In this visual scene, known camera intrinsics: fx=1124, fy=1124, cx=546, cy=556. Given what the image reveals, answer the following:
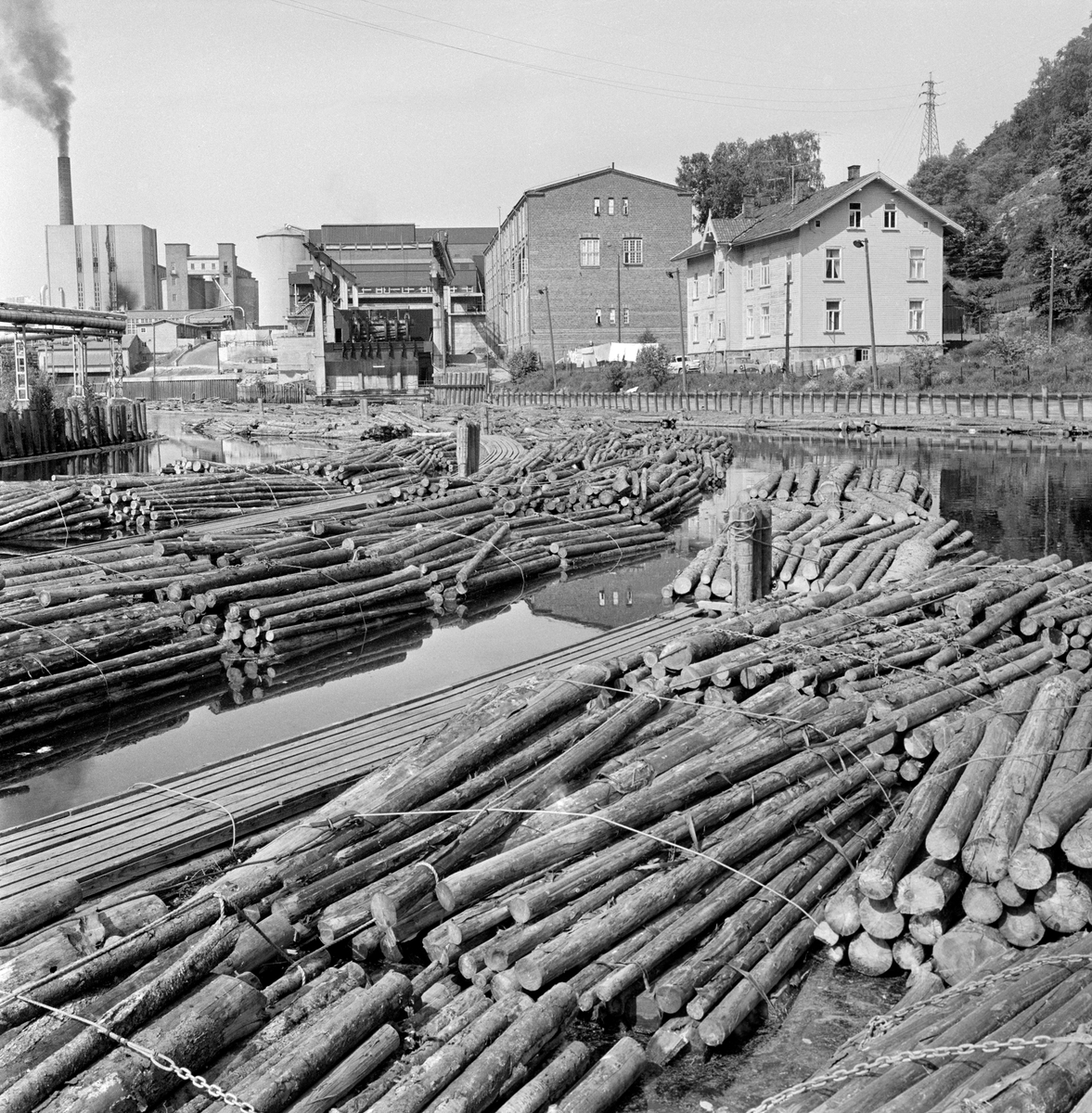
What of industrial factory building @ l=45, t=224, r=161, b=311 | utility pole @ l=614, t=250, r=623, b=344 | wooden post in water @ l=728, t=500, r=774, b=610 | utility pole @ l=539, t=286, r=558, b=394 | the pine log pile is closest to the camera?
the pine log pile

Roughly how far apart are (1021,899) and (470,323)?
9669 cm

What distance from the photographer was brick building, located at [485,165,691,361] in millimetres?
77500

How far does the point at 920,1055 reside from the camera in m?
4.52

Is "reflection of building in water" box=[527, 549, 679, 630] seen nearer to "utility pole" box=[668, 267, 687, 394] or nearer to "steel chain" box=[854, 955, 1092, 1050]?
"steel chain" box=[854, 955, 1092, 1050]

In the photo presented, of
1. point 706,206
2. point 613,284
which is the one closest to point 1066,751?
point 613,284

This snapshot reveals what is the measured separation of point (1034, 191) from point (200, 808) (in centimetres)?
9511

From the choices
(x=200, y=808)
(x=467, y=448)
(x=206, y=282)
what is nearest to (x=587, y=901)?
(x=200, y=808)

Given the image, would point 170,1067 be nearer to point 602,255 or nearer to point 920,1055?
point 920,1055

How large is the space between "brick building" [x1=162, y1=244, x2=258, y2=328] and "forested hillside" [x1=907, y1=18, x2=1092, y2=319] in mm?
74751

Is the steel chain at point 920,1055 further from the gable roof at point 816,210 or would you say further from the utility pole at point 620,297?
the utility pole at point 620,297

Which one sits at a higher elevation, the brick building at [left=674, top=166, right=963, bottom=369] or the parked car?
the brick building at [left=674, top=166, right=963, bottom=369]

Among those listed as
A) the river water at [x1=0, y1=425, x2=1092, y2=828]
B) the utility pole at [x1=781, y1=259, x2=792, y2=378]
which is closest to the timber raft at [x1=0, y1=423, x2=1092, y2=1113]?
the river water at [x1=0, y1=425, x2=1092, y2=828]

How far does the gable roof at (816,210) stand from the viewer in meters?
56.8

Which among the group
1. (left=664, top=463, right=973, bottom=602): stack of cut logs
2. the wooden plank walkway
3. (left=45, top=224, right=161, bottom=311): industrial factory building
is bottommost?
the wooden plank walkway
